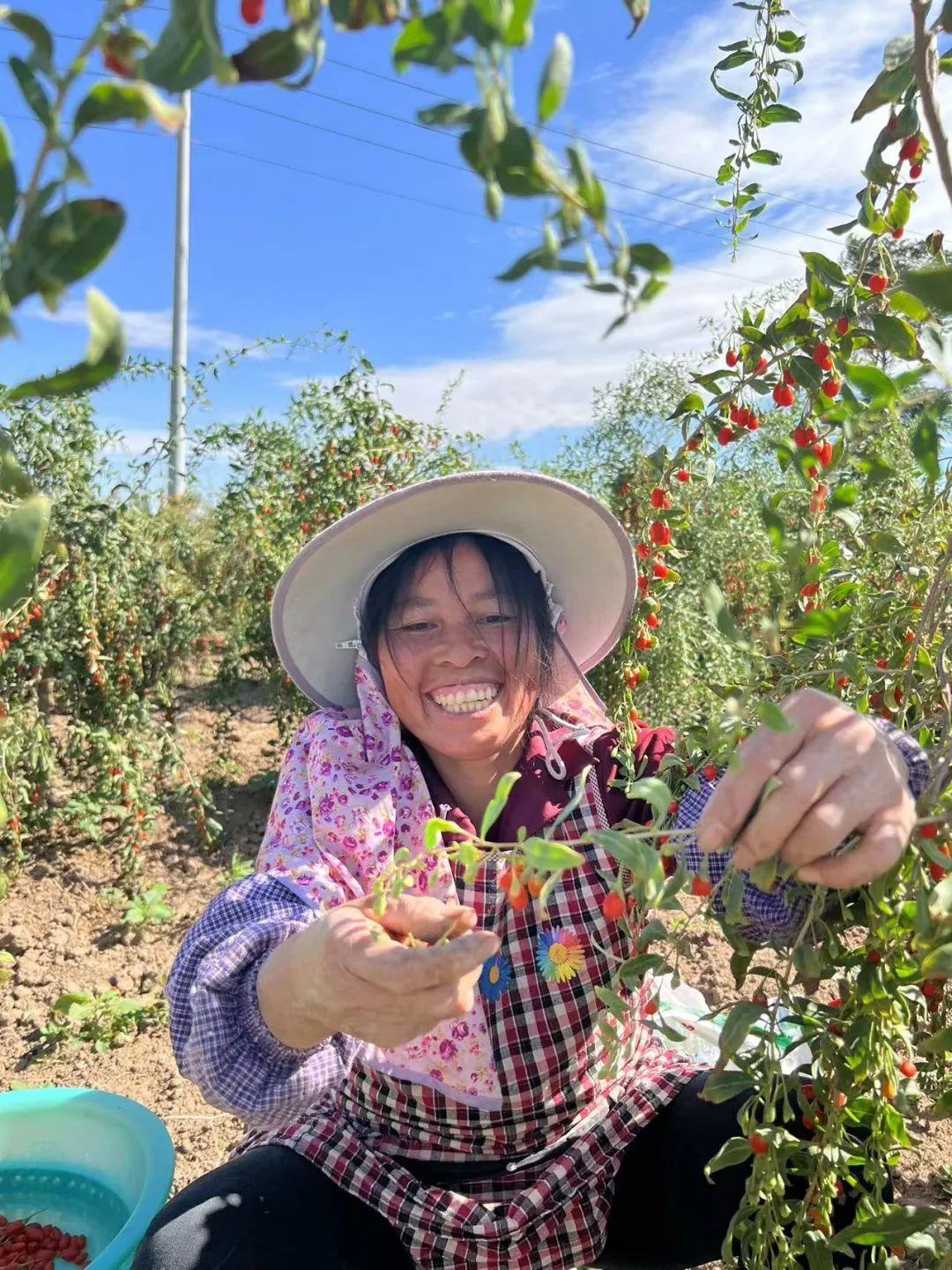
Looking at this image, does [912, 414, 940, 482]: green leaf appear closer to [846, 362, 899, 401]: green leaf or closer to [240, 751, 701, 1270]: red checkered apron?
[846, 362, 899, 401]: green leaf

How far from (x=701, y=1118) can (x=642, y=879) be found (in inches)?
37.2

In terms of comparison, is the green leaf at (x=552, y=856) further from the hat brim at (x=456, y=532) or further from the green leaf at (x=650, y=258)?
the hat brim at (x=456, y=532)

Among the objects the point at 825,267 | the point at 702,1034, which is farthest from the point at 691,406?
the point at 702,1034

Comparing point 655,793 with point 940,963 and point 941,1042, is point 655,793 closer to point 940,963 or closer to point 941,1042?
point 940,963

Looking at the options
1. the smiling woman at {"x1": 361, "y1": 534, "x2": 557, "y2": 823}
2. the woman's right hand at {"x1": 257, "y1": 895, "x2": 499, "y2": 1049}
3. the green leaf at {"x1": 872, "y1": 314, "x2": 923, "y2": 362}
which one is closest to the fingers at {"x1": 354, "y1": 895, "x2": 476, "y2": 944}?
the woman's right hand at {"x1": 257, "y1": 895, "x2": 499, "y2": 1049}

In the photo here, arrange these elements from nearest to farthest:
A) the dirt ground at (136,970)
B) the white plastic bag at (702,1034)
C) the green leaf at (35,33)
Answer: the green leaf at (35,33), the white plastic bag at (702,1034), the dirt ground at (136,970)

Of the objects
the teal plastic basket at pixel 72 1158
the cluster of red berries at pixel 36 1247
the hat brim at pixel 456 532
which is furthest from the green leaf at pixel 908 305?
the cluster of red berries at pixel 36 1247

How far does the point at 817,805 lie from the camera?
732mm

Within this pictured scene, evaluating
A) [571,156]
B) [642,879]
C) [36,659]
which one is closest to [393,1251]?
[642,879]

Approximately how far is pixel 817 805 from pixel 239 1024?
30.0 inches

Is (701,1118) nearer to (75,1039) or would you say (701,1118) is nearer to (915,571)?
(915,571)

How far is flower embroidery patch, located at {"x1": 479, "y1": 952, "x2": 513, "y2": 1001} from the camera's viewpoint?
1.40 m

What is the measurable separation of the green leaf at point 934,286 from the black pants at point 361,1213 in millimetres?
1094

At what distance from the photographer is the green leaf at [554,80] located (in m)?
0.34
